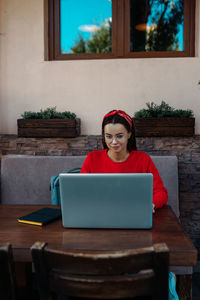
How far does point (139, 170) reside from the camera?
2.01m

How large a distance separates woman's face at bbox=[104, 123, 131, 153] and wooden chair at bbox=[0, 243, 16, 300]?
1187mm

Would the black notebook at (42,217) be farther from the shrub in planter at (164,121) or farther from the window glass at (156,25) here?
the window glass at (156,25)

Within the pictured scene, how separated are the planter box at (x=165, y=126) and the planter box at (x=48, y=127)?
24.2 inches

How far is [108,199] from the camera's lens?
1.26m

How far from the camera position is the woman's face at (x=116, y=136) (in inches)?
77.9

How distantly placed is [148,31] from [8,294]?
277cm

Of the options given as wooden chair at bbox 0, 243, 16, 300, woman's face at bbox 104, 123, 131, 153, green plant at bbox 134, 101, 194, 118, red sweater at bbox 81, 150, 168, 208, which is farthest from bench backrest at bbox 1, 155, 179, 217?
wooden chair at bbox 0, 243, 16, 300

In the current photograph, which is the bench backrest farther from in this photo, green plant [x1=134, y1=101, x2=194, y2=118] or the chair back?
the chair back

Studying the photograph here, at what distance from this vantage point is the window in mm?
2953

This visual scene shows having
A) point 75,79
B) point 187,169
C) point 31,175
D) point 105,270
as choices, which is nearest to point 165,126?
point 187,169

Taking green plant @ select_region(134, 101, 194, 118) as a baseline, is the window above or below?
above

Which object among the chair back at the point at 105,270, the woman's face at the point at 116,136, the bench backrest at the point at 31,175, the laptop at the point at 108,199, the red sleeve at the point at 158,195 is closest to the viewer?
the chair back at the point at 105,270

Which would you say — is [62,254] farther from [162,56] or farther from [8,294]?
[162,56]

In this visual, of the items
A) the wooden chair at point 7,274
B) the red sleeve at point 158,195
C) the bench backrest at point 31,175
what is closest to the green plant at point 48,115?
the bench backrest at point 31,175
